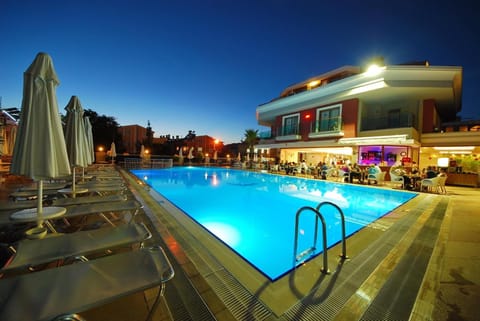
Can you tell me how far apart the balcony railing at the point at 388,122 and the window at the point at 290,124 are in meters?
5.75

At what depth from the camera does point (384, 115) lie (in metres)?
15.1

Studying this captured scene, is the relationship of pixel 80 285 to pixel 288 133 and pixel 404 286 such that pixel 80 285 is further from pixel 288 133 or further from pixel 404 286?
pixel 288 133

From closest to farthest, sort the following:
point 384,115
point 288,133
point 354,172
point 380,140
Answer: point 354,172 < point 380,140 < point 384,115 < point 288,133

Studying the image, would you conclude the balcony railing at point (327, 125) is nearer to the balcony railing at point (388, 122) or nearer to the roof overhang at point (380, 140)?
the roof overhang at point (380, 140)

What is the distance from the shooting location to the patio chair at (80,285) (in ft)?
3.78

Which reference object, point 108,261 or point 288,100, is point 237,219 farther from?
point 288,100

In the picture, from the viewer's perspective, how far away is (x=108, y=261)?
5.34 feet

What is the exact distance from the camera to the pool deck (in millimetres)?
1643

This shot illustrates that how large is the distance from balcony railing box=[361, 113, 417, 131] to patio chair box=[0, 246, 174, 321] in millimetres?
16532

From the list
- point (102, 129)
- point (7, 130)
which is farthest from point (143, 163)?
point (102, 129)

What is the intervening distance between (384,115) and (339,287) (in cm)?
1745

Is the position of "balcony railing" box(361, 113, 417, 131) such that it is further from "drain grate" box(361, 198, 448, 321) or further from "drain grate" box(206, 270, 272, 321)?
"drain grate" box(206, 270, 272, 321)

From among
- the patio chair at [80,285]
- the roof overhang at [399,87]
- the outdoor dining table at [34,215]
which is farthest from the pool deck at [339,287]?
the roof overhang at [399,87]

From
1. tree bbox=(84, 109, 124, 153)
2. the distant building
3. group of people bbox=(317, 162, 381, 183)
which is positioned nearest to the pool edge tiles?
group of people bbox=(317, 162, 381, 183)
